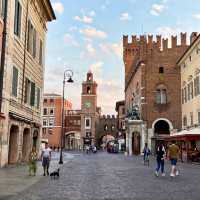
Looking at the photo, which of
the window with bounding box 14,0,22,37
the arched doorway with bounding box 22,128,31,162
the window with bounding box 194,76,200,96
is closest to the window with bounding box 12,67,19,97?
the window with bounding box 14,0,22,37

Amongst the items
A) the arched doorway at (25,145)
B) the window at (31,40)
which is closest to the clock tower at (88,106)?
the window at (31,40)

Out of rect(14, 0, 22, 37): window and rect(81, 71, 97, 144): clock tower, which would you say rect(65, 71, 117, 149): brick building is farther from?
rect(14, 0, 22, 37): window

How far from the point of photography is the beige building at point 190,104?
112ft

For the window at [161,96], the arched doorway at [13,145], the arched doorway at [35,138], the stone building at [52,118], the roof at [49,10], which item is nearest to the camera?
the arched doorway at [13,145]

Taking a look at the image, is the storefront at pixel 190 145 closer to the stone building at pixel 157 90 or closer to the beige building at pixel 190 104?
the beige building at pixel 190 104

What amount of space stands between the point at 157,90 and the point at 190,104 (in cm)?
1044

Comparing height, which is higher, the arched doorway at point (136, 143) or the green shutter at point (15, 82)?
the green shutter at point (15, 82)

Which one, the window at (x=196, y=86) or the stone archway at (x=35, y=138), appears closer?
the stone archway at (x=35, y=138)

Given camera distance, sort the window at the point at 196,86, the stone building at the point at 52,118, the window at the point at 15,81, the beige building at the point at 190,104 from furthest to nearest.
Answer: the stone building at the point at 52,118 < the window at the point at 196,86 < the beige building at the point at 190,104 < the window at the point at 15,81

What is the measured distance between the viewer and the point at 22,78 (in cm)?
2594

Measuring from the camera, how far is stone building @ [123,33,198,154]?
5412cm

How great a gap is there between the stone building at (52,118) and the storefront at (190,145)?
2840 inches

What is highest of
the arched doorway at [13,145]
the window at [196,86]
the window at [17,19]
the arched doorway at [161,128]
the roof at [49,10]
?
the roof at [49,10]

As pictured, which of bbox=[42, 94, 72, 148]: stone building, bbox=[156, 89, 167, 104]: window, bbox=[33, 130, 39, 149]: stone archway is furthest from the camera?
bbox=[42, 94, 72, 148]: stone building
